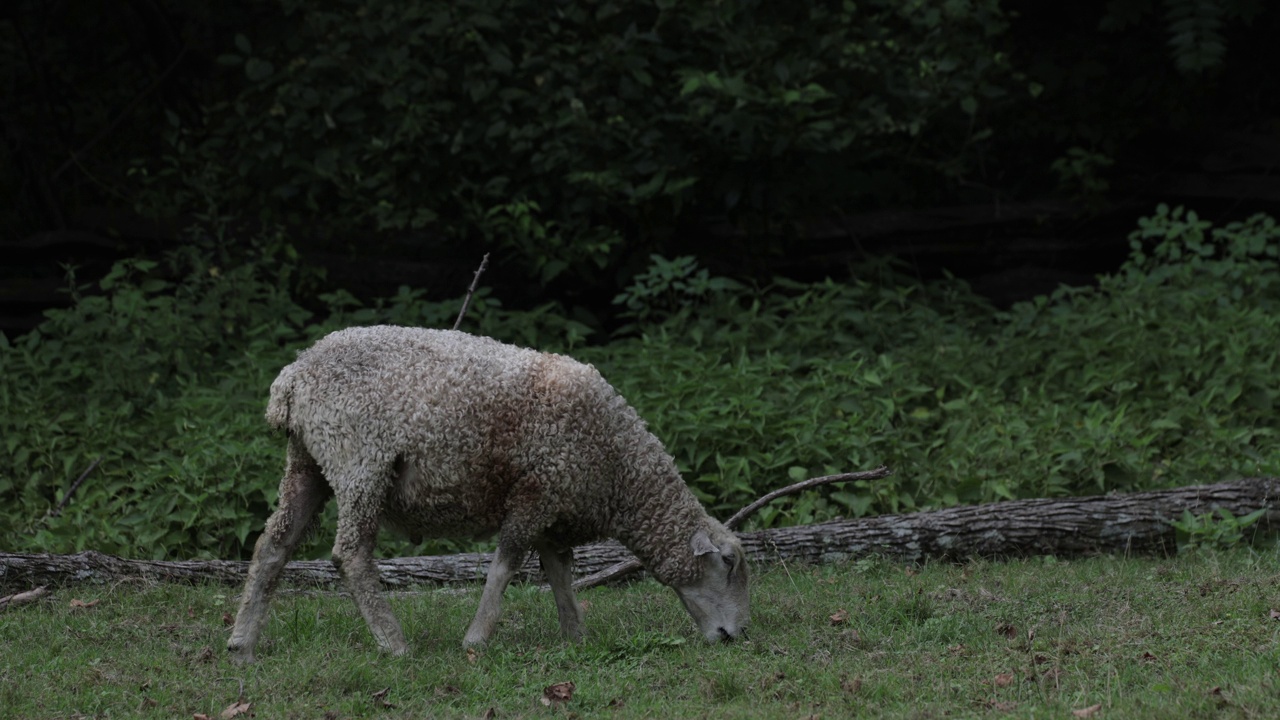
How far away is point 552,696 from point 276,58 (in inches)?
357

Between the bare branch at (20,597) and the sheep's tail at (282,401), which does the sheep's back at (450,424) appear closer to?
the sheep's tail at (282,401)

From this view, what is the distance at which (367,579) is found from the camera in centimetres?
588

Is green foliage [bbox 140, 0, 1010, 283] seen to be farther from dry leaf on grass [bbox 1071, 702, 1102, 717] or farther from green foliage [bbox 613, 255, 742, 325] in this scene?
dry leaf on grass [bbox 1071, 702, 1102, 717]

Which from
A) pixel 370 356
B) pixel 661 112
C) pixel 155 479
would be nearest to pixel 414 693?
pixel 370 356

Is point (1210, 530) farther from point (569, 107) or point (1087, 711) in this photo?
point (569, 107)

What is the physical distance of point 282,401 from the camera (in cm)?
609

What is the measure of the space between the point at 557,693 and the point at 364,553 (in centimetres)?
122

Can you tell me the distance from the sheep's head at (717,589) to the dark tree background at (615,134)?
6.01m

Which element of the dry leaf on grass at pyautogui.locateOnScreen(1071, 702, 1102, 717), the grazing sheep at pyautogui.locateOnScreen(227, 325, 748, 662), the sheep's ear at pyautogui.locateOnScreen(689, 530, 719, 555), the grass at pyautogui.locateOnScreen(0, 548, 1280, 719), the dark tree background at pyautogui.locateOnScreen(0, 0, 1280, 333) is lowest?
the grass at pyautogui.locateOnScreen(0, 548, 1280, 719)

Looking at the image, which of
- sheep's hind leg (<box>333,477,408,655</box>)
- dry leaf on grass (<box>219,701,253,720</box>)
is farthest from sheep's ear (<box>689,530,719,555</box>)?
dry leaf on grass (<box>219,701,253,720</box>)

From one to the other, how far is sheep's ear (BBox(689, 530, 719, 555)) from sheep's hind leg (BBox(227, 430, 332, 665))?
69.6 inches

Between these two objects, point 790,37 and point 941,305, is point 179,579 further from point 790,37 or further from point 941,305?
point 941,305

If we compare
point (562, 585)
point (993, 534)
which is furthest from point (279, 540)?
point (993, 534)

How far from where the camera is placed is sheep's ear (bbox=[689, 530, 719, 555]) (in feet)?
20.0
